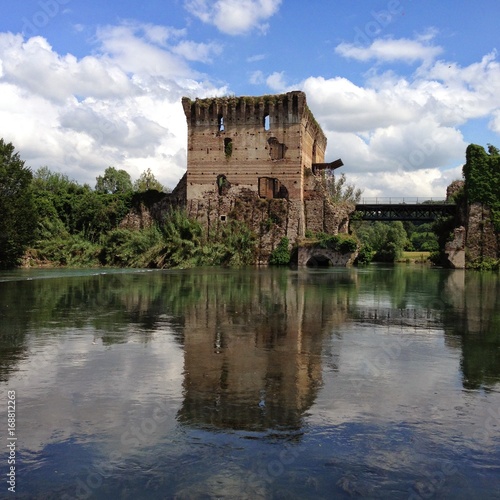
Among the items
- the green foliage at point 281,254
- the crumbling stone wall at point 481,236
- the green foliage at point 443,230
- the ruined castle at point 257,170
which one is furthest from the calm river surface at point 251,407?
the green foliage at point 443,230

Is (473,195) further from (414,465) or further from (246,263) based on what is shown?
(414,465)

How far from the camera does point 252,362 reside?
7984 mm

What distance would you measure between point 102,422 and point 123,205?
41.5 meters

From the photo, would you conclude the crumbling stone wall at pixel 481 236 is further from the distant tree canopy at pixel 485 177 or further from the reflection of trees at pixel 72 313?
the reflection of trees at pixel 72 313

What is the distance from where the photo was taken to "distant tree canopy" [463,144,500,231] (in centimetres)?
3988

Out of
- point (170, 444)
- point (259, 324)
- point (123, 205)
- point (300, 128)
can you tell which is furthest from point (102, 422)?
point (123, 205)

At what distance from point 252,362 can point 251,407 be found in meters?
2.05

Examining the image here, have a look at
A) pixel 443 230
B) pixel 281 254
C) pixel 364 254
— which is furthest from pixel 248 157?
pixel 443 230

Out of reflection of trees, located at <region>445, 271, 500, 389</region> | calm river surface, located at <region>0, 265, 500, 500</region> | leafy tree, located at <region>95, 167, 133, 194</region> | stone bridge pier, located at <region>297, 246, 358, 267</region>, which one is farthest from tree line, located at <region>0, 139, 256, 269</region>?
leafy tree, located at <region>95, 167, 133, 194</region>

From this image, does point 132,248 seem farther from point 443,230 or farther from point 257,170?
point 443,230

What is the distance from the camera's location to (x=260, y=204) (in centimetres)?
4247

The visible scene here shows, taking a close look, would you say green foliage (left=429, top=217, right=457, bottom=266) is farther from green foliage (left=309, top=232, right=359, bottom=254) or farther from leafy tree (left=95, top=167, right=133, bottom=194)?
leafy tree (left=95, top=167, right=133, bottom=194)

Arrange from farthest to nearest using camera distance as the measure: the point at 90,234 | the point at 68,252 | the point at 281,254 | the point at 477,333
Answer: the point at 90,234, the point at 68,252, the point at 281,254, the point at 477,333

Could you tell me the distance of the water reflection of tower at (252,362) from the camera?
5.75 metres
